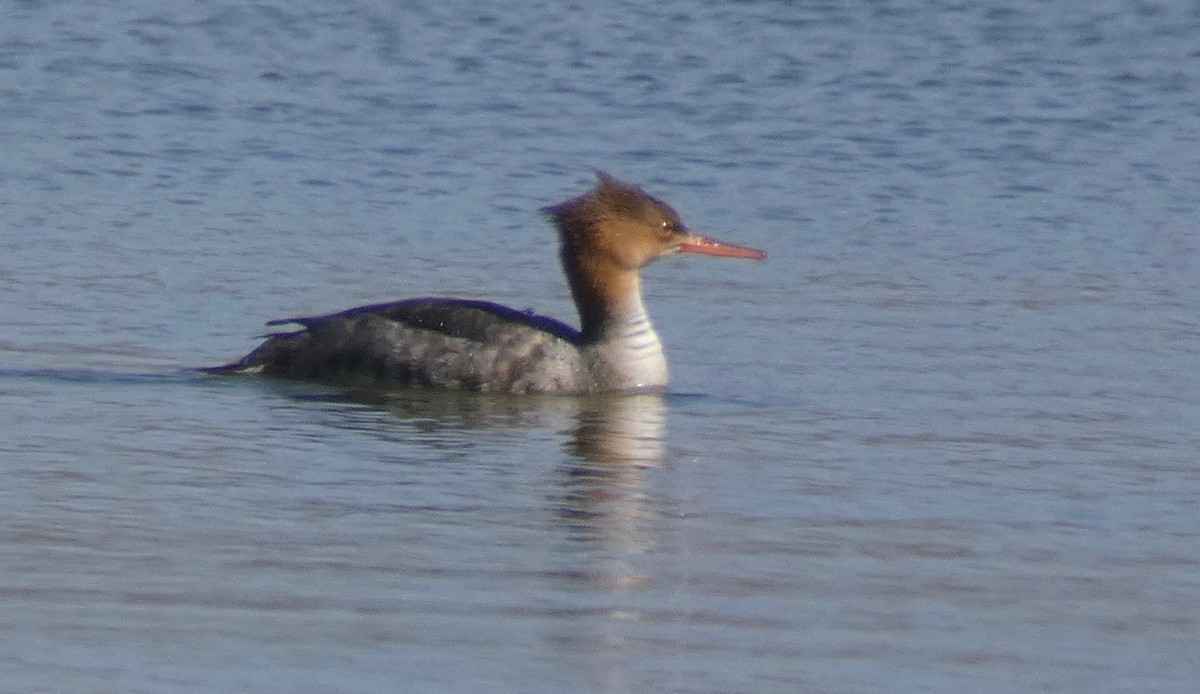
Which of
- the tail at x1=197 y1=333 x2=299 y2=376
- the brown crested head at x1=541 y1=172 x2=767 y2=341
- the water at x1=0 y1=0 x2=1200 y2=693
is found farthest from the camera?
the brown crested head at x1=541 y1=172 x2=767 y2=341

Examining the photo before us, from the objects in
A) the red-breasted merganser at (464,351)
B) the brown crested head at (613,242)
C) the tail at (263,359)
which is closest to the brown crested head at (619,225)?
the brown crested head at (613,242)

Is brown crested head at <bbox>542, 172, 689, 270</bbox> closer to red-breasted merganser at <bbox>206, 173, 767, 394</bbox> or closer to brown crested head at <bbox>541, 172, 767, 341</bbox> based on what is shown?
brown crested head at <bbox>541, 172, 767, 341</bbox>

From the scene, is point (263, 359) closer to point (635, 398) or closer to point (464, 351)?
point (464, 351)

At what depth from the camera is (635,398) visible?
986 cm

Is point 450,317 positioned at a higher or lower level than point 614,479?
higher

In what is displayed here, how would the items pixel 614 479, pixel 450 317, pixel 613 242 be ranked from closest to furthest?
pixel 614 479
pixel 450 317
pixel 613 242

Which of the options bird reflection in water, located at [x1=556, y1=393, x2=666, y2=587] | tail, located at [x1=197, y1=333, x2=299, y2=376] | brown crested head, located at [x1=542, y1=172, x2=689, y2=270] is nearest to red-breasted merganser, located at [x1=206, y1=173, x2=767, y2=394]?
tail, located at [x1=197, y1=333, x2=299, y2=376]

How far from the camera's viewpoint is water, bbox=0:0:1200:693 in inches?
241

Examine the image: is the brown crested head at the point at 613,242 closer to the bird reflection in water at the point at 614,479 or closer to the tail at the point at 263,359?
the bird reflection in water at the point at 614,479

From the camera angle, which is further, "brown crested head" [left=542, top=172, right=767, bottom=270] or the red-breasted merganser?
"brown crested head" [left=542, top=172, right=767, bottom=270]

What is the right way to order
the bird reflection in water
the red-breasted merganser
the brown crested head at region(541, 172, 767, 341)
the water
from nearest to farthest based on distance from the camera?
the water < the bird reflection in water < the red-breasted merganser < the brown crested head at region(541, 172, 767, 341)

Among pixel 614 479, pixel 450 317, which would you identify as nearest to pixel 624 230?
pixel 450 317

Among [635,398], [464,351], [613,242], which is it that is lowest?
[635,398]

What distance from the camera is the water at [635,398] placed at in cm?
612
